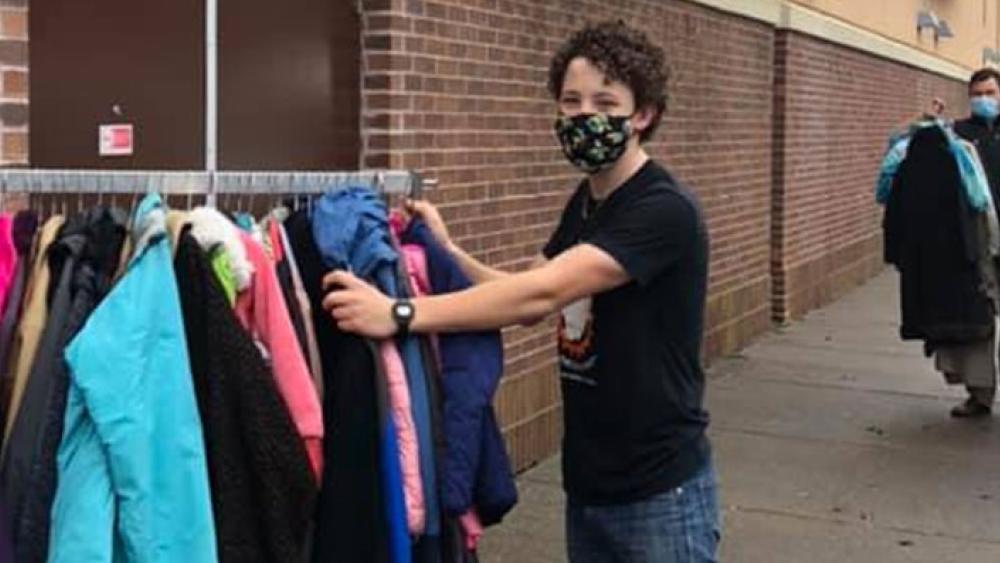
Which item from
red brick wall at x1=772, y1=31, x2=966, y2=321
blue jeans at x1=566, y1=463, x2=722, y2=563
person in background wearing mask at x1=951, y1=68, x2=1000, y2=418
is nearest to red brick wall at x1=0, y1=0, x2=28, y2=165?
blue jeans at x1=566, y1=463, x2=722, y2=563

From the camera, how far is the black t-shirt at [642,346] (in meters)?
3.17

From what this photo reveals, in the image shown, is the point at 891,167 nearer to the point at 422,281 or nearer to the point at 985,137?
the point at 985,137

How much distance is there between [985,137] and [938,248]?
0.87 meters

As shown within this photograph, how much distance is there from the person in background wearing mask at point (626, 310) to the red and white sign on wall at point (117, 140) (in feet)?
5.75

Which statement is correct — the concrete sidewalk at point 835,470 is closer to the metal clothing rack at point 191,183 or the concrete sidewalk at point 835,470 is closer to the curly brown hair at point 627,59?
the metal clothing rack at point 191,183

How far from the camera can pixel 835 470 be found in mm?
7477

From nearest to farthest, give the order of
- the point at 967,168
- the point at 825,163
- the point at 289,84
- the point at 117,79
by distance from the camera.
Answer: the point at 117,79 → the point at 289,84 → the point at 967,168 → the point at 825,163

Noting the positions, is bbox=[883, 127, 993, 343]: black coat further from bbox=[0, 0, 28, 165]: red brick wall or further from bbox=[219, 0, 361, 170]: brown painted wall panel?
bbox=[0, 0, 28, 165]: red brick wall

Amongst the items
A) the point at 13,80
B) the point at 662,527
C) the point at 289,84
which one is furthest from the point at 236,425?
the point at 289,84

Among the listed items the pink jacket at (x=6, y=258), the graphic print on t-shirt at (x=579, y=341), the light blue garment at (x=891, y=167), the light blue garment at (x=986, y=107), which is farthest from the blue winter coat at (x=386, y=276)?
the light blue garment at (x=986, y=107)

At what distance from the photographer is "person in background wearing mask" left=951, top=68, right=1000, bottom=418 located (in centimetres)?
865

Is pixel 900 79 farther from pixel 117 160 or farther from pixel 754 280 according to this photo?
pixel 117 160

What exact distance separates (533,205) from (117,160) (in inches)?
110

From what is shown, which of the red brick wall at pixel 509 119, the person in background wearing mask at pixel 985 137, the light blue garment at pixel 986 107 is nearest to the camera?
the red brick wall at pixel 509 119
